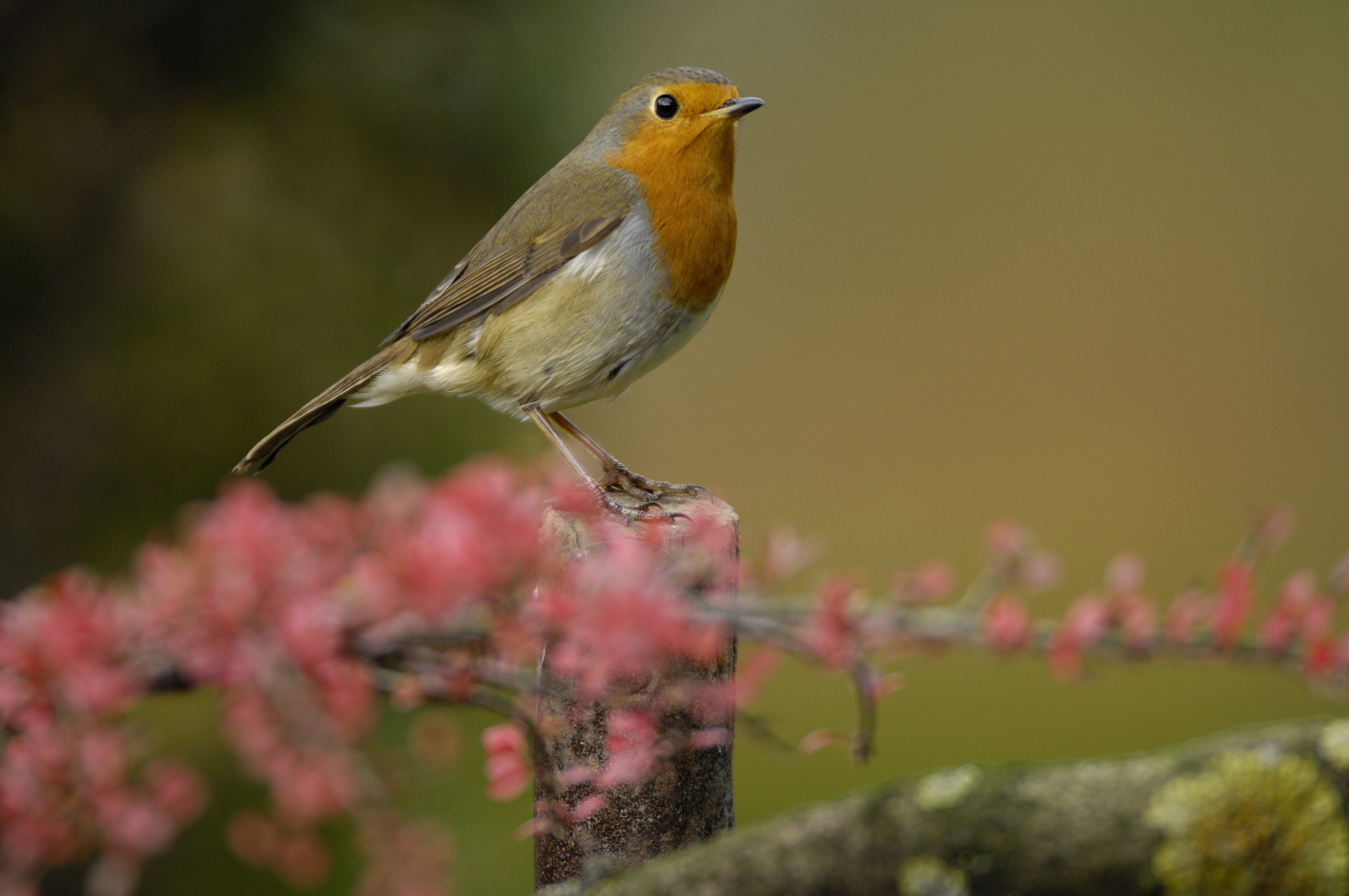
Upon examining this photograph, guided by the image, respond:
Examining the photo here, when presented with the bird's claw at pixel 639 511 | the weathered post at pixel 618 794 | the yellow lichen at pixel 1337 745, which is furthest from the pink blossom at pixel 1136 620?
the bird's claw at pixel 639 511

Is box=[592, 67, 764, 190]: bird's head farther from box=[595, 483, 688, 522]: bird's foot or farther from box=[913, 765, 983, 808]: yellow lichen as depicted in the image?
box=[913, 765, 983, 808]: yellow lichen

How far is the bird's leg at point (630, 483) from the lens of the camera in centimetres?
206

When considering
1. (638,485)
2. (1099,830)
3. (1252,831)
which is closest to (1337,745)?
(1252,831)

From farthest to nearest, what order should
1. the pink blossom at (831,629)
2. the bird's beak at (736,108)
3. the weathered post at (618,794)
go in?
1. the bird's beak at (736,108)
2. the weathered post at (618,794)
3. the pink blossom at (831,629)

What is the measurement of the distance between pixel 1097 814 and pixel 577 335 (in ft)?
4.19

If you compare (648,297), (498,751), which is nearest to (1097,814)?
(498,751)

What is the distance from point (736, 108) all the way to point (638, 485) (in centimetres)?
71

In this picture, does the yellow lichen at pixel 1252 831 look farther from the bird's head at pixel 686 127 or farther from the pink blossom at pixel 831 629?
the bird's head at pixel 686 127

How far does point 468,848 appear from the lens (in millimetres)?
3561

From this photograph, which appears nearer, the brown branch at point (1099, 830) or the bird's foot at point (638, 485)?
the brown branch at point (1099, 830)

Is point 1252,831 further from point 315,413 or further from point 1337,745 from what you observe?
point 315,413

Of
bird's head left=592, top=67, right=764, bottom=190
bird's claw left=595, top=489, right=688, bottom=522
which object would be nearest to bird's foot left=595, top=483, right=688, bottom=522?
bird's claw left=595, top=489, right=688, bottom=522

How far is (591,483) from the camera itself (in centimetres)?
188

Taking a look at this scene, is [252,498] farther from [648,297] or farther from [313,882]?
[648,297]
